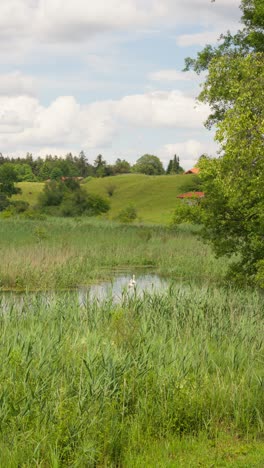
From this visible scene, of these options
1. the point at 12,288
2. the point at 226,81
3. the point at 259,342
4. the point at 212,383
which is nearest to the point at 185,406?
the point at 212,383

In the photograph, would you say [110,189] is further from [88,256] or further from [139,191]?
[88,256]

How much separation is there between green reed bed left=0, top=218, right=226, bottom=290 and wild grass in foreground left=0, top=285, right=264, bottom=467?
9813 mm

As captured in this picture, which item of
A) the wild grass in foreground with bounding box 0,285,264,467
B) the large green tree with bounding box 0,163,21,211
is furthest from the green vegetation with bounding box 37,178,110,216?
the wild grass in foreground with bounding box 0,285,264,467

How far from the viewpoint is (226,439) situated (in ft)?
26.5

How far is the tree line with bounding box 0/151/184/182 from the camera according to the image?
14650 cm

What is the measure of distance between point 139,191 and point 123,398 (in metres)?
108

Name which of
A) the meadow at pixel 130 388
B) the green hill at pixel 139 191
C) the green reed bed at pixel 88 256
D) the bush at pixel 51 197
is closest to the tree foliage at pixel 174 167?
the green hill at pixel 139 191

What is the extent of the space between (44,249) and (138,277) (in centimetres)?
421

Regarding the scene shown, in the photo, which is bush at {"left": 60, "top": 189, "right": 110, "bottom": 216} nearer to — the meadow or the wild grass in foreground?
the meadow

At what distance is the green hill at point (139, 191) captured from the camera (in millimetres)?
103750

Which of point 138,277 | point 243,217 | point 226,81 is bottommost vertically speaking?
point 138,277

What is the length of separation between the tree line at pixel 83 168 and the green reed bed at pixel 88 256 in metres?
108

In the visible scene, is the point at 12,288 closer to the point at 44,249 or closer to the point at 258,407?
the point at 44,249

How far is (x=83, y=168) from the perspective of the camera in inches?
6491
